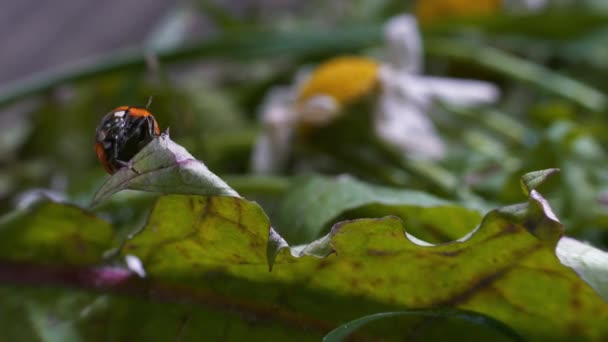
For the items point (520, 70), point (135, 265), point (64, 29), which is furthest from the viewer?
point (64, 29)

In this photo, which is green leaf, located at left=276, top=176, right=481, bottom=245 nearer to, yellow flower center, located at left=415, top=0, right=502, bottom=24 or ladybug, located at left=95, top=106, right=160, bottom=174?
ladybug, located at left=95, top=106, right=160, bottom=174

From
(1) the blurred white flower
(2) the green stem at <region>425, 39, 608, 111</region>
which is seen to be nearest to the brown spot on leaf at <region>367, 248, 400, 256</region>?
(1) the blurred white flower

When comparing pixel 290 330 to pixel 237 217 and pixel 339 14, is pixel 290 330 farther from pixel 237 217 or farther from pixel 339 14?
pixel 339 14

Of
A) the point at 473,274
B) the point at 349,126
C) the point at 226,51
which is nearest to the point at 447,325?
the point at 473,274

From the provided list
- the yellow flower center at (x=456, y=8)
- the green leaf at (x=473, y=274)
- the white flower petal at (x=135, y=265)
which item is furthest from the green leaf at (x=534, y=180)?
the yellow flower center at (x=456, y=8)

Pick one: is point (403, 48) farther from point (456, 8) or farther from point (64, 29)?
point (64, 29)
